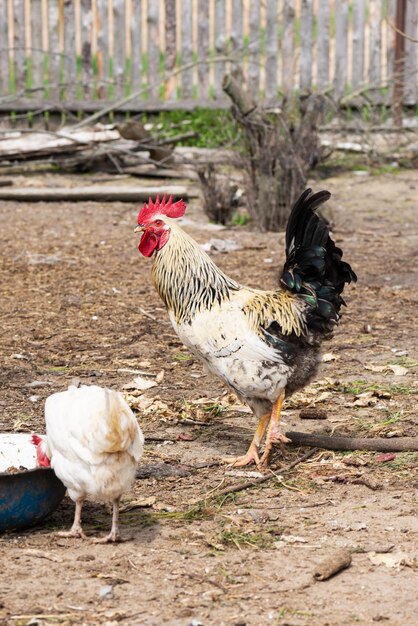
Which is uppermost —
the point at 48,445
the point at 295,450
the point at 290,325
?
the point at 290,325

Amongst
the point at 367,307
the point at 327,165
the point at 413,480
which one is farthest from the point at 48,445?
the point at 327,165

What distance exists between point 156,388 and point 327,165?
8.96 m

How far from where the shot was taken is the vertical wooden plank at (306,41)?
15945 millimetres

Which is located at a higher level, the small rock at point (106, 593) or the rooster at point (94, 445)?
the rooster at point (94, 445)

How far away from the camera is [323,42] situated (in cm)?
1598

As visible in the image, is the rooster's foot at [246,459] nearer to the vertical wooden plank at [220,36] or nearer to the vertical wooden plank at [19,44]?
the vertical wooden plank at [220,36]

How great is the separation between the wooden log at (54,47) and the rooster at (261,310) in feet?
36.2

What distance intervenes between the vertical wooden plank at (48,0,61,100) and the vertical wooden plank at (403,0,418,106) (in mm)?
5541

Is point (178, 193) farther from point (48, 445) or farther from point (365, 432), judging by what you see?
point (48, 445)

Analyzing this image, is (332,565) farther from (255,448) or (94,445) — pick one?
(255,448)

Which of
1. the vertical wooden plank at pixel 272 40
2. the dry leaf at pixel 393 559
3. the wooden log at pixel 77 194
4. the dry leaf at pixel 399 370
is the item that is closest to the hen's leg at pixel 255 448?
the dry leaf at pixel 393 559

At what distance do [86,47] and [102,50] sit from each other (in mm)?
276

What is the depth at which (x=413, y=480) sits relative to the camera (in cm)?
520

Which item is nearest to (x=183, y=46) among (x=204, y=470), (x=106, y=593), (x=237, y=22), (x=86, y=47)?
(x=237, y=22)
